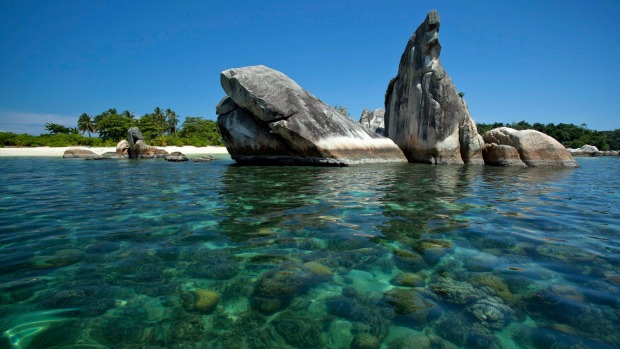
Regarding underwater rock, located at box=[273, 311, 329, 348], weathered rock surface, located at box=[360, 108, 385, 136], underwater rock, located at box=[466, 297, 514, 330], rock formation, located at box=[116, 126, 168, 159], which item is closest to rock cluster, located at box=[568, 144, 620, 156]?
weathered rock surface, located at box=[360, 108, 385, 136]

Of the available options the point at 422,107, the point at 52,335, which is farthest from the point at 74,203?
the point at 422,107

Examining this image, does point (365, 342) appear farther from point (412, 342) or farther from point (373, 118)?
point (373, 118)

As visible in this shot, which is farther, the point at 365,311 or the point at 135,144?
the point at 135,144

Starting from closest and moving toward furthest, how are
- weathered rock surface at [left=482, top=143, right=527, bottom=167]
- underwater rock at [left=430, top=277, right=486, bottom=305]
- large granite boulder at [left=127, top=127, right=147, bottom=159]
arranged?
underwater rock at [left=430, top=277, right=486, bottom=305] < weathered rock surface at [left=482, top=143, right=527, bottom=167] < large granite boulder at [left=127, top=127, right=147, bottom=159]

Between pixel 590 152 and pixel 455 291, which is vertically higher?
pixel 590 152

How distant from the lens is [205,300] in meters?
2.70

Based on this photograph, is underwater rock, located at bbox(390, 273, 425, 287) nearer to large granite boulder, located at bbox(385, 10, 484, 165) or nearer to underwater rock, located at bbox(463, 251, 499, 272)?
underwater rock, located at bbox(463, 251, 499, 272)

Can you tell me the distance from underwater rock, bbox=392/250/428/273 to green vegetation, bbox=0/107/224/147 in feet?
190

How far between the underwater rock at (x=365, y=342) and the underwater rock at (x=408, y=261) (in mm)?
1232

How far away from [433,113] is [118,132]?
59420 mm

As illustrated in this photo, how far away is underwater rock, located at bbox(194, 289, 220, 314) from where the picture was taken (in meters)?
2.58

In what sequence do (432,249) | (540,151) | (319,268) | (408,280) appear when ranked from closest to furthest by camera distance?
(408,280) < (319,268) < (432,249) < (540,151)

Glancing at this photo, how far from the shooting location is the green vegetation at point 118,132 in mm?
48312

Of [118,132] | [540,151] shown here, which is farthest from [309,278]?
[118,132]
